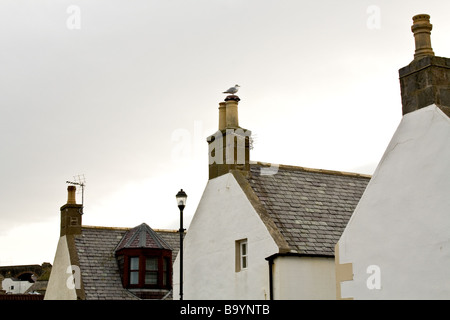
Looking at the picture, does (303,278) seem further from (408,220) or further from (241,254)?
(408,220)

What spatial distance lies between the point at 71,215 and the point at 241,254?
13290mm

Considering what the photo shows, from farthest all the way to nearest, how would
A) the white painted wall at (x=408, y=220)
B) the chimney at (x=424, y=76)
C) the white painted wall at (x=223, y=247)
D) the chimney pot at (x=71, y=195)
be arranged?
the chimney pot at (x=71, y=195)
the white painted wall at (x=223, y=247)
the chimney at (x=424, y=76)
the white painted wall at (x=408, y=220)

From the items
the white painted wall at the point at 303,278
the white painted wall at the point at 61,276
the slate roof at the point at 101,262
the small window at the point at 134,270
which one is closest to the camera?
the white painted wall at the point at 303,278

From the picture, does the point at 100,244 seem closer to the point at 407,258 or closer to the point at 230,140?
the point at 230,140

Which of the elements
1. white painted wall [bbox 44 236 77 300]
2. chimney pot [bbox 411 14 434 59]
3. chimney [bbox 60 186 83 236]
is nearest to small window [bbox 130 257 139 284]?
white painted wall [bbox 44 236 77 300]

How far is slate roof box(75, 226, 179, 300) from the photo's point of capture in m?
28.5

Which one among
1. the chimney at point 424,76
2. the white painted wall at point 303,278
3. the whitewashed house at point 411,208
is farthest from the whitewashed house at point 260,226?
the chimney at point 424,76

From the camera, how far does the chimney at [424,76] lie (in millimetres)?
12962

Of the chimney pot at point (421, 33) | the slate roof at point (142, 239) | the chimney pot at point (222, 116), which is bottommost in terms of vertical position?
the slate roof at point (142, 239)

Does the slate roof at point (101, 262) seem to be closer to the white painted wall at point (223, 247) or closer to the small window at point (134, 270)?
the small window at point (134, 270)

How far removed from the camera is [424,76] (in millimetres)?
13180

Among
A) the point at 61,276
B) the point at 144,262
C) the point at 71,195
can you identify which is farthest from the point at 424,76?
the point at 71,195

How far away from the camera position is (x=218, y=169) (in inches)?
874
